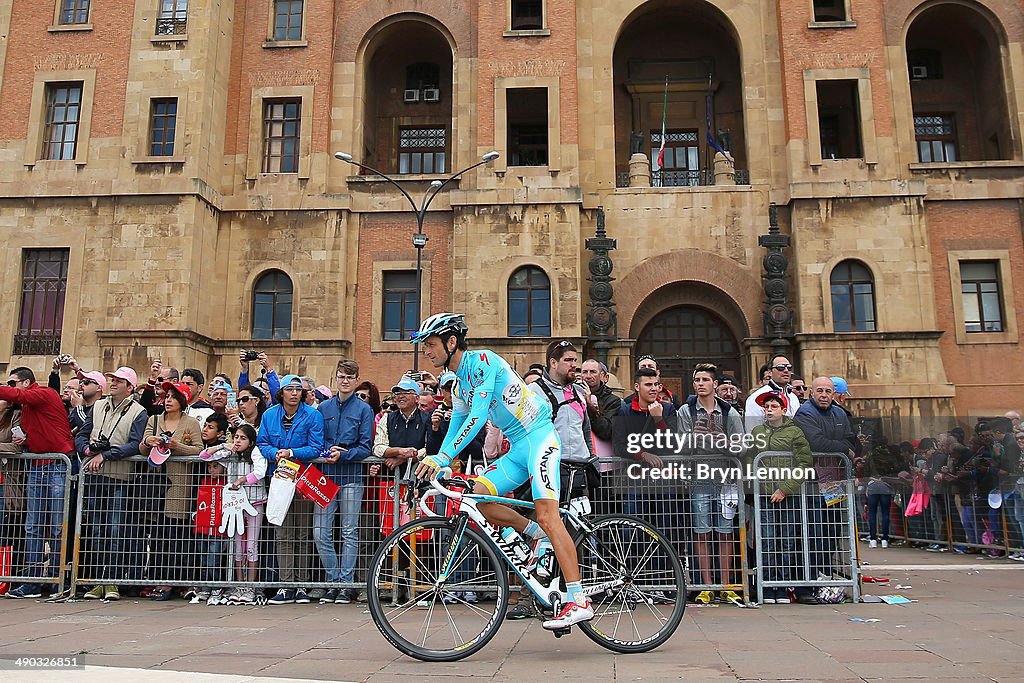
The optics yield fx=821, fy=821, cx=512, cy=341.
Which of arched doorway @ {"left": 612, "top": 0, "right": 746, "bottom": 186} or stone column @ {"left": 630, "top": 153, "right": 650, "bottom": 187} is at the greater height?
arched doorway @ {"left": 612, "top": 0, "right": 746, "bottom": 186}

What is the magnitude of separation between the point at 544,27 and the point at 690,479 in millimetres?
20558

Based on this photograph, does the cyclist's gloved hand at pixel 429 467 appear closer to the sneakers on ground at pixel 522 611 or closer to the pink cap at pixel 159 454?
the sneakers on ground at pixel 522 611

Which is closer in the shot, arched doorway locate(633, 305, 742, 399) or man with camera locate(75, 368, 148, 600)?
man with camera locate(75, 368, 148, 600)

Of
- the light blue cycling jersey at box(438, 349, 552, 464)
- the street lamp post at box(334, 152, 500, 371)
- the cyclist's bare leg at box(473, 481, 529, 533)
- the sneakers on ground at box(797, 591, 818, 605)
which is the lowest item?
the sneakers on ground at box(797, 591, 818, 605)

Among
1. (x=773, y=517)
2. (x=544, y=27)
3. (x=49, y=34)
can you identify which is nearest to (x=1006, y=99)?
(x=544, y=27)

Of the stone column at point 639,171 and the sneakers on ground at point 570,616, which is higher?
the stone column at point 639,171

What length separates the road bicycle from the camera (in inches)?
220

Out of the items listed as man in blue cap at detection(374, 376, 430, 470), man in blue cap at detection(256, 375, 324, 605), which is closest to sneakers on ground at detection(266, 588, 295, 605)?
man in blue cap at detection(256, 375, 324, 605)

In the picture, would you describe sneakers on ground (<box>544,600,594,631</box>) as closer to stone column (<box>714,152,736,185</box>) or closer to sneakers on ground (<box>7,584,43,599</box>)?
sneakers on ground (<box>7,584,43,599</box>)

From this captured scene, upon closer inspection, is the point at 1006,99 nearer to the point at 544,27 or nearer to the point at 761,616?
the point at 544,27

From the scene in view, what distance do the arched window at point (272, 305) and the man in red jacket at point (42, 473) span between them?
15726 mm

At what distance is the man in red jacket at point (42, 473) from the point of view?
912 centimetres

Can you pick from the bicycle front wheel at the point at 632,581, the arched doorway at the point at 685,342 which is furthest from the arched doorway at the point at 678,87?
the bicycle front wheel at the point at 632,581

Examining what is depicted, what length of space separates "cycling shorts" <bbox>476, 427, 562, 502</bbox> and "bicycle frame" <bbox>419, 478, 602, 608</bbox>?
13 cm
